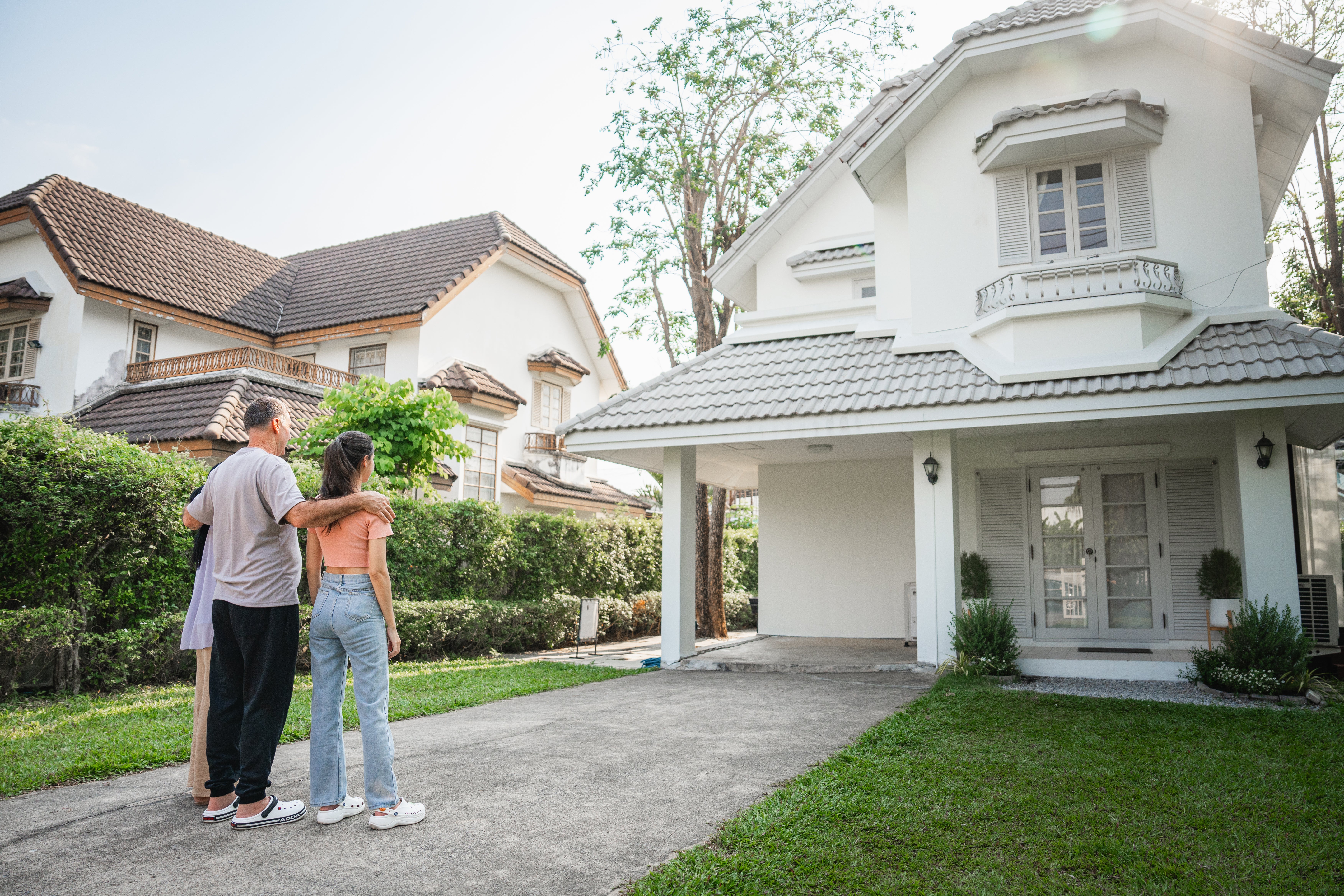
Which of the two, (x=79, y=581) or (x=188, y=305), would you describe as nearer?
(x=79, y=581)

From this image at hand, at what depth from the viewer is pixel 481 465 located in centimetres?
2262

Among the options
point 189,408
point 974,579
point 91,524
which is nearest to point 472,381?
point 189,408

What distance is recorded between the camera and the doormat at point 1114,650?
10234 millimetres

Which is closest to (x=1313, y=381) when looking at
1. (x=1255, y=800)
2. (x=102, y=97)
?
(x=1255, y=800)

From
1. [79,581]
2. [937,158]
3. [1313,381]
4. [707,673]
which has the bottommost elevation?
[707,673]

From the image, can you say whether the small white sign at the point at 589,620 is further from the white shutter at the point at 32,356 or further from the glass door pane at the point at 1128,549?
the white shutter at the point at 32,356

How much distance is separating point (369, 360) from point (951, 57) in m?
16.8

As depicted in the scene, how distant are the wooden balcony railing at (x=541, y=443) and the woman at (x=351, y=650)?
19850 mm

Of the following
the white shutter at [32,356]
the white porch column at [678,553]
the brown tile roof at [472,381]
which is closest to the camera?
the white porch column at [678,553]

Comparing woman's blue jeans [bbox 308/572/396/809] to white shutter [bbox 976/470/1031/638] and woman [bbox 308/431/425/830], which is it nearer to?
woman [bbox 308/431/425/830]

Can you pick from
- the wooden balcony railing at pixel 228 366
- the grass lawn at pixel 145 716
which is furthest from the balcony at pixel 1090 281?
the wooden balcony railing at pixel 228 366

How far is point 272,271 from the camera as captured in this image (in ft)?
84.5

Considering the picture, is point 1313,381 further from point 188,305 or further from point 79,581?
point 188,305

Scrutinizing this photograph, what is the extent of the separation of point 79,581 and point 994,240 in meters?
10.9
